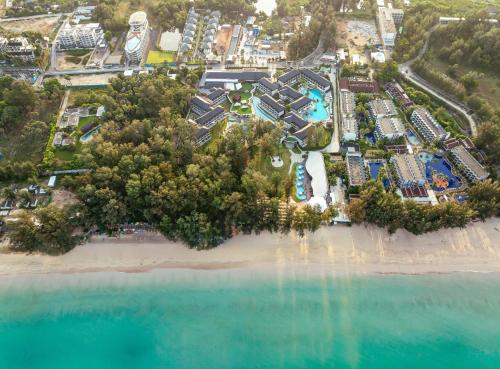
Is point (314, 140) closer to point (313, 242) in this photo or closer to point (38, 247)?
point (313, 242)

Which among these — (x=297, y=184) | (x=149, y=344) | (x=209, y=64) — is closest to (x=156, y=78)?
(x=209, y=64)

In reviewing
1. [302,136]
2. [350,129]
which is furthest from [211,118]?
[350,129]

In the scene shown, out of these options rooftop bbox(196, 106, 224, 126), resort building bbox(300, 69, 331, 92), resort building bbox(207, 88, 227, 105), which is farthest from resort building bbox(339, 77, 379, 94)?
rooftop bbox(196, 106, 224, 126)

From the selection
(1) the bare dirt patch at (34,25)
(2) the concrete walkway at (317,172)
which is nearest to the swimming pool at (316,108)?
(2) the concrete walkway at (317,172)

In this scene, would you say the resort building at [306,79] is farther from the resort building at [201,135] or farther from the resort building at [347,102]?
the resort building at [201,135]

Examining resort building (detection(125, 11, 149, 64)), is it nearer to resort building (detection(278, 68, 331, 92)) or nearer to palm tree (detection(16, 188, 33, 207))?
resort building (detection(278, 68, 331, 92))
